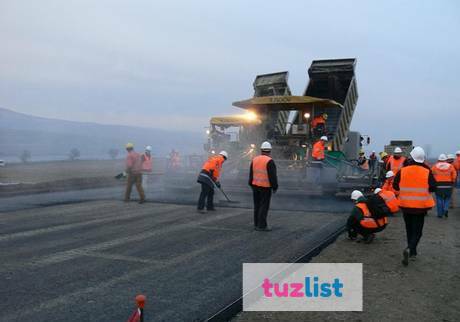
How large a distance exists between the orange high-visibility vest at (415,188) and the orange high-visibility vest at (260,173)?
2.71 metres

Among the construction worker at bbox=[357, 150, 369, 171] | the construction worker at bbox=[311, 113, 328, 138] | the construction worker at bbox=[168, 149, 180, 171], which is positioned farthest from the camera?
the construction worker at bbox=[168, 149, 180, 171]

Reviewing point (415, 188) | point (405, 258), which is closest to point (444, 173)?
point (415, 188)

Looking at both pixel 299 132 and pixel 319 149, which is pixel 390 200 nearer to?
pixel 319 149

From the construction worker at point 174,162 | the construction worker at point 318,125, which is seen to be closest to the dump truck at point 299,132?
the construction worker at point 318,125

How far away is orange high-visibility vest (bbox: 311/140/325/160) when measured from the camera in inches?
533

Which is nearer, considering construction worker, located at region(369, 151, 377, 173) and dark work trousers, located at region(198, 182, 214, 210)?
dark work trousers, located at region(198, 182, 214, 210)

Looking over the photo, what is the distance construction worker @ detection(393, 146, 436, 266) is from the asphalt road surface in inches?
56.1

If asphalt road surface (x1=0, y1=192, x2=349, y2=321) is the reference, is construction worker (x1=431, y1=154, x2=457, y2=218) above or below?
above

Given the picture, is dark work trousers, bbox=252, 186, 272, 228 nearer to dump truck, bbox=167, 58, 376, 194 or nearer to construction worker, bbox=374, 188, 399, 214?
construction worker, bbox=374, 188, 399, 214

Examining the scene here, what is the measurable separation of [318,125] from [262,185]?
21.1 ft

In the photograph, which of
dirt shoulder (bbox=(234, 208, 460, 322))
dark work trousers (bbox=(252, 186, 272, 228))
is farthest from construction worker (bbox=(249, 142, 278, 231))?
dirt shoulder (bbox=(234, 208, 460, 322))

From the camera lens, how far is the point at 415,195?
6.20m

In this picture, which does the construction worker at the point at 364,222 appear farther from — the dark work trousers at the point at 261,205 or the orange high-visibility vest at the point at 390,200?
the dark work trousers at the point at 261,205

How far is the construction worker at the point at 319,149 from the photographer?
13.6m
